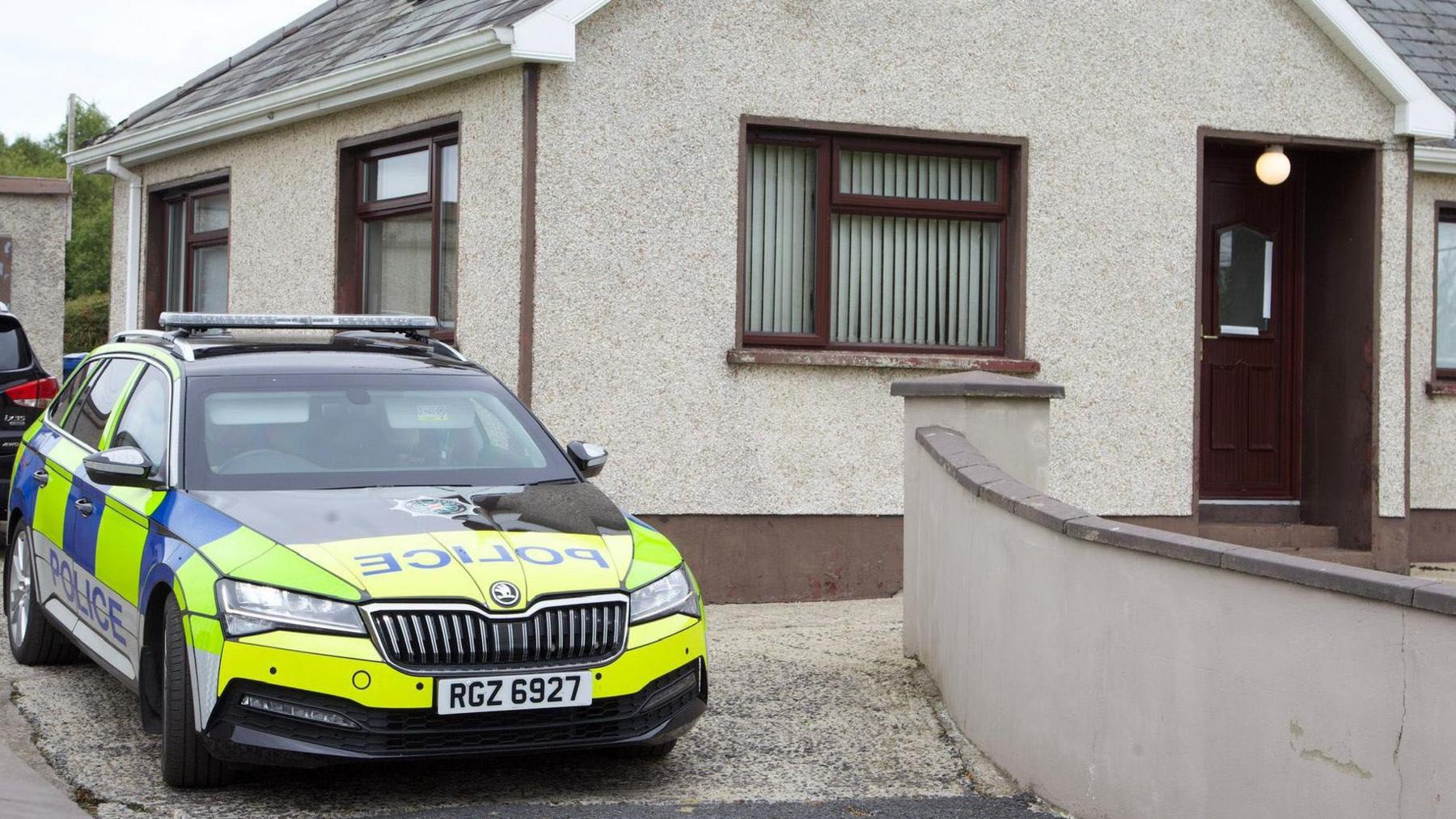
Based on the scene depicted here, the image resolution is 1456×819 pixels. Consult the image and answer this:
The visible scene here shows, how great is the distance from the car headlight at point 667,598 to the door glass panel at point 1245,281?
282 inches

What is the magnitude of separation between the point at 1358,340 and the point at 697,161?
4887 millimetres

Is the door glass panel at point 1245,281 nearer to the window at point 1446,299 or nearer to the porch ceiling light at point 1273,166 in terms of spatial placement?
the porch ceiling light at point 1273,166

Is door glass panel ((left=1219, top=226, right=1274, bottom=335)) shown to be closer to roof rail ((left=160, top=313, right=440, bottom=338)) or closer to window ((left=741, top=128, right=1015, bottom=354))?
window ((left=741, top=128, right=1015, bottom=354))

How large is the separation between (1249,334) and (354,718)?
8.53m

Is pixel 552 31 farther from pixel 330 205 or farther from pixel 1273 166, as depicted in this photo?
pixel 1273 166

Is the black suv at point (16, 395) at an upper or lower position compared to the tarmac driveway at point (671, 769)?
upper

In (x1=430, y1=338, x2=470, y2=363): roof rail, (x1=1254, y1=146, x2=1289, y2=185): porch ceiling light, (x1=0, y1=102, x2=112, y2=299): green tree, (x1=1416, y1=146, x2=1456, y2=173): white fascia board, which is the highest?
(x1=0, y1=102, x2=112, y2=299): green tree

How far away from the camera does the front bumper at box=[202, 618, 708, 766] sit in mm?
5195

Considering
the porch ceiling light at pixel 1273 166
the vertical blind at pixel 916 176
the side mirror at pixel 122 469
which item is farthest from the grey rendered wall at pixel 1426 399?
the side mirror at pixel 122 469

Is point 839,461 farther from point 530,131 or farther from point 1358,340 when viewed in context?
point 1358,340

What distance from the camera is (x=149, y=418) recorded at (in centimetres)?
676

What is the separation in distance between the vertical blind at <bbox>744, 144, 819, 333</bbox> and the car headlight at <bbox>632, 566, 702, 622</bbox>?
186 inches

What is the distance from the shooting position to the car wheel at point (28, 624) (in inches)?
301

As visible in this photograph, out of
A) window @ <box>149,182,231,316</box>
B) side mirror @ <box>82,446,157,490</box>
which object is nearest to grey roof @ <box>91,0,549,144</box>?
window @ <box>149,182,231,316</box>
